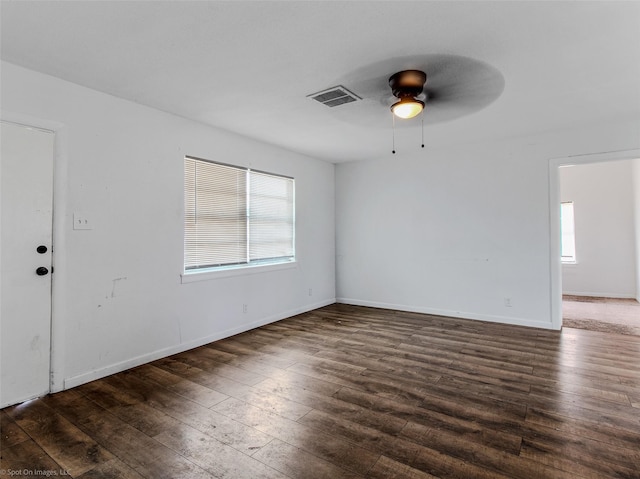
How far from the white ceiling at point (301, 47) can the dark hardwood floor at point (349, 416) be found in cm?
253

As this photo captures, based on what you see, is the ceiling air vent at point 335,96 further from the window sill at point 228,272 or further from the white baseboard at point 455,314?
the white baseboard at point 455,314

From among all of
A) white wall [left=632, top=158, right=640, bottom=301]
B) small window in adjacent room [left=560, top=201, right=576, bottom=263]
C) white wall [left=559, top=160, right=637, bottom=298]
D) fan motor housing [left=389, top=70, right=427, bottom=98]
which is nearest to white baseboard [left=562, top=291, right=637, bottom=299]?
white wall [left=559, top=160, right=637, bottom=298]

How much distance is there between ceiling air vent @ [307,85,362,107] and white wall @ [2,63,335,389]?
58.9 inches

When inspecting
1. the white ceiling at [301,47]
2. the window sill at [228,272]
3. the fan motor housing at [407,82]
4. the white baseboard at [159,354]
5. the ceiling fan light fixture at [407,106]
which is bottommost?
the white baseboard at [159,354]

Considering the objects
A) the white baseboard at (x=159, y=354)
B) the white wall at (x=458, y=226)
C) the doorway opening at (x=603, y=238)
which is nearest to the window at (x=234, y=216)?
the white baseboard at (x=159, y=354)

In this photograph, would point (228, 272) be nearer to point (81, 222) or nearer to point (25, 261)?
point (81, 222)

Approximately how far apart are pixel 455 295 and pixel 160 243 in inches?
161

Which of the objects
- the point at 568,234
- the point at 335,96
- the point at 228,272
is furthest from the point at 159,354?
the point at 568,234

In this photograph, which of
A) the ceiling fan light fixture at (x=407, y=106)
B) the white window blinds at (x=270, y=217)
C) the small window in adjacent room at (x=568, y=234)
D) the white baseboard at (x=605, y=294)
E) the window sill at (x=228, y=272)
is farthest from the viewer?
the small window in adjacent room at (x=568, y=234)

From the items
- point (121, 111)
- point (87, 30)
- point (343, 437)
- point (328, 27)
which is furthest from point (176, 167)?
point (343, 437)

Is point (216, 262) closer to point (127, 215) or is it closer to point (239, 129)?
point (127, 215)

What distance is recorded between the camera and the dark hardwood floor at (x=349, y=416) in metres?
1.76

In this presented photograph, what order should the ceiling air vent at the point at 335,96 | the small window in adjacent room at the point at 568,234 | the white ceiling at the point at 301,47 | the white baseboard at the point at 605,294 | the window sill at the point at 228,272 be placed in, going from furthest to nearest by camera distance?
the small window in adjacent room at the point at 568,234 < the white baseboard at the point at 605,294 < the window sill at the point at 228,272 < the ceiling air vent at the point at 335,96 < the white ceiling at the point at 301,47

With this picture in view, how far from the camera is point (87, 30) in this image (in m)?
2.07
